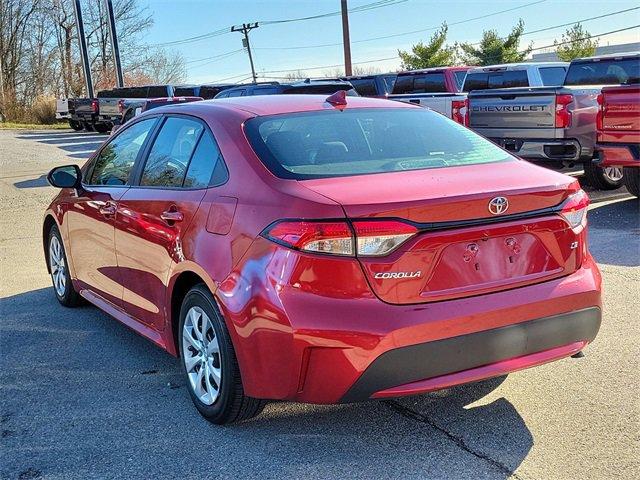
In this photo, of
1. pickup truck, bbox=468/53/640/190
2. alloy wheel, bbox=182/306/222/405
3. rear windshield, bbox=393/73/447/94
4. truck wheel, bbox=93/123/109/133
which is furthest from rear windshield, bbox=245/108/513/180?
truck wheel, bbox=93/123/109/133

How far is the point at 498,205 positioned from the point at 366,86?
56.2ft

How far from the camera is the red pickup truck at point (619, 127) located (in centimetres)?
830

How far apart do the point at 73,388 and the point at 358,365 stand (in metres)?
Answer: 2.05

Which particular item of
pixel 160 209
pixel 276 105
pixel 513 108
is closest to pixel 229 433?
pixel 160 209

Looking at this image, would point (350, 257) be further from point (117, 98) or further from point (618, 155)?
point (117, 98)

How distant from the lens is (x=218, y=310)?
3461mm

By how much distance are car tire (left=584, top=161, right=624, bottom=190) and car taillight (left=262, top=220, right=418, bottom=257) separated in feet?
27.0

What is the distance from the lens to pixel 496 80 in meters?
14.7

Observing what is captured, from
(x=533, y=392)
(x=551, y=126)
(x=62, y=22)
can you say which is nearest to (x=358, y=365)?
(x=533, y=392)

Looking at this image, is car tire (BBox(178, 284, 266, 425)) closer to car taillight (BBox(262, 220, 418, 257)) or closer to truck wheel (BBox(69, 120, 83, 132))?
car taillight (BBox(262, 220, 418, 257))

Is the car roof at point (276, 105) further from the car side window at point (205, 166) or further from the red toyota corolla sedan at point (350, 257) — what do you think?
the car side window at point (205, 166)

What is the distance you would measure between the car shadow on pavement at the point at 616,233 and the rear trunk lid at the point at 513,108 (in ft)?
5.15

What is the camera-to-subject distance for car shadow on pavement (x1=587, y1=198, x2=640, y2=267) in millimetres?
6734

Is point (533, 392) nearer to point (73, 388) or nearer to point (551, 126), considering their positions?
point (73, 388)
